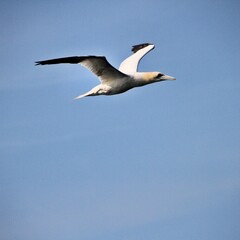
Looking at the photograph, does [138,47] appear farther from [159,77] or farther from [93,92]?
[93,92]

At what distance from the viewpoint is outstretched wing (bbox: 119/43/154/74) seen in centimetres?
3067

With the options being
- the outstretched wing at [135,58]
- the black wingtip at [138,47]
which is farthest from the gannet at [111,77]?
the black wingtip at [138,47]

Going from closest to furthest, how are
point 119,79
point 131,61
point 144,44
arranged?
point 119,79, point 131,61, point 144,44

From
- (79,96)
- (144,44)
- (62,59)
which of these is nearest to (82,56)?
(62,59)

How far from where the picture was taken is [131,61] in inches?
1259

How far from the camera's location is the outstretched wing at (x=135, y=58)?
30672 millimetres

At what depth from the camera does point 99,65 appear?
26594mm

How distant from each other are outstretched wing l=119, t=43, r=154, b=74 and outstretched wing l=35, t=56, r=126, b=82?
7.84 ft

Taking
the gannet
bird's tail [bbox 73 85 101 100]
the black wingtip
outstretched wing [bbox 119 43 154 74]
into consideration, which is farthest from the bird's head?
the black wingtip

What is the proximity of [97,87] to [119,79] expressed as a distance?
3.27 feet

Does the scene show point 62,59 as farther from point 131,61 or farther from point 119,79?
point 131,61

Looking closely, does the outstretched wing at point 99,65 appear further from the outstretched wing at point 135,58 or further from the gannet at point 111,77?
the outstretched wing at point 135,58

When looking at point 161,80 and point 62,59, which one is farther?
point 161,80

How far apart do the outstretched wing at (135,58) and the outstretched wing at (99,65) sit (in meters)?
2.39
